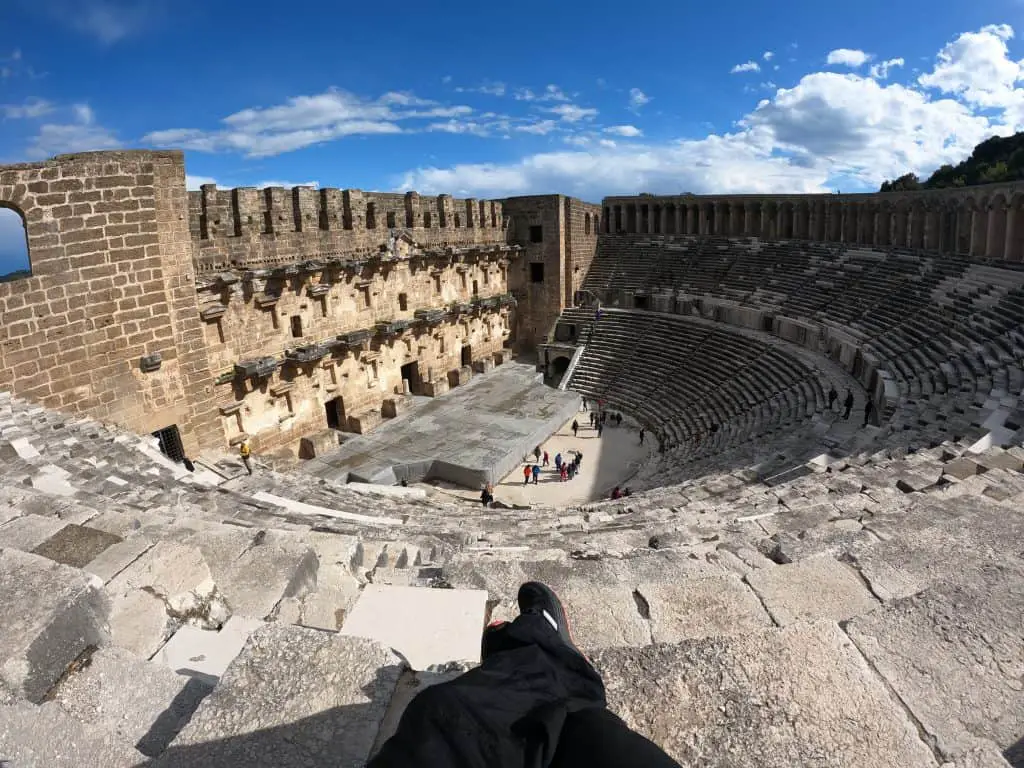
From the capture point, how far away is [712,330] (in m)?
22.5

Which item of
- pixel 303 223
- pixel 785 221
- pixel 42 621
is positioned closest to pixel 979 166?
pixel 785 221

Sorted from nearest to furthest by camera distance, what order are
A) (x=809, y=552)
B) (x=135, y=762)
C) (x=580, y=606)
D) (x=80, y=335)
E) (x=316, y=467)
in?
(x=135, y=762), (x=580, y=606), (x=809, y=552), (x=80, y=335), (x=316, y=467)

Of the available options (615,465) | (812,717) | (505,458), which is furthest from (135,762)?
(615,465)

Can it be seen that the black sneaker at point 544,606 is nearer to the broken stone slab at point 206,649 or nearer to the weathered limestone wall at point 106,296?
the broken stone slab at point 206,649

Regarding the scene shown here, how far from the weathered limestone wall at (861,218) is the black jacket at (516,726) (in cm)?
2075

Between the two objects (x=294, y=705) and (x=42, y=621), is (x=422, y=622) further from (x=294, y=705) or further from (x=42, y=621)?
(x=42, y=621)

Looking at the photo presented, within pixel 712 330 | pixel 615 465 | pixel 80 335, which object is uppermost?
pixel 80 335

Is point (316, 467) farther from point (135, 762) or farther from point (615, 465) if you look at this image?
point (135, 762)

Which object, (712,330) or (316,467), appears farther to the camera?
(712,330)

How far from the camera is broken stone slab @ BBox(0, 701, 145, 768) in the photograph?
229 cm

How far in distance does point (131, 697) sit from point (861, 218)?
26094mm

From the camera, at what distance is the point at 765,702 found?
2723 mm

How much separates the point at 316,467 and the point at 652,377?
37.3 ft

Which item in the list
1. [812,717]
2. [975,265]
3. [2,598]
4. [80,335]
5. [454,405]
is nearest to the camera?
[812,717]
